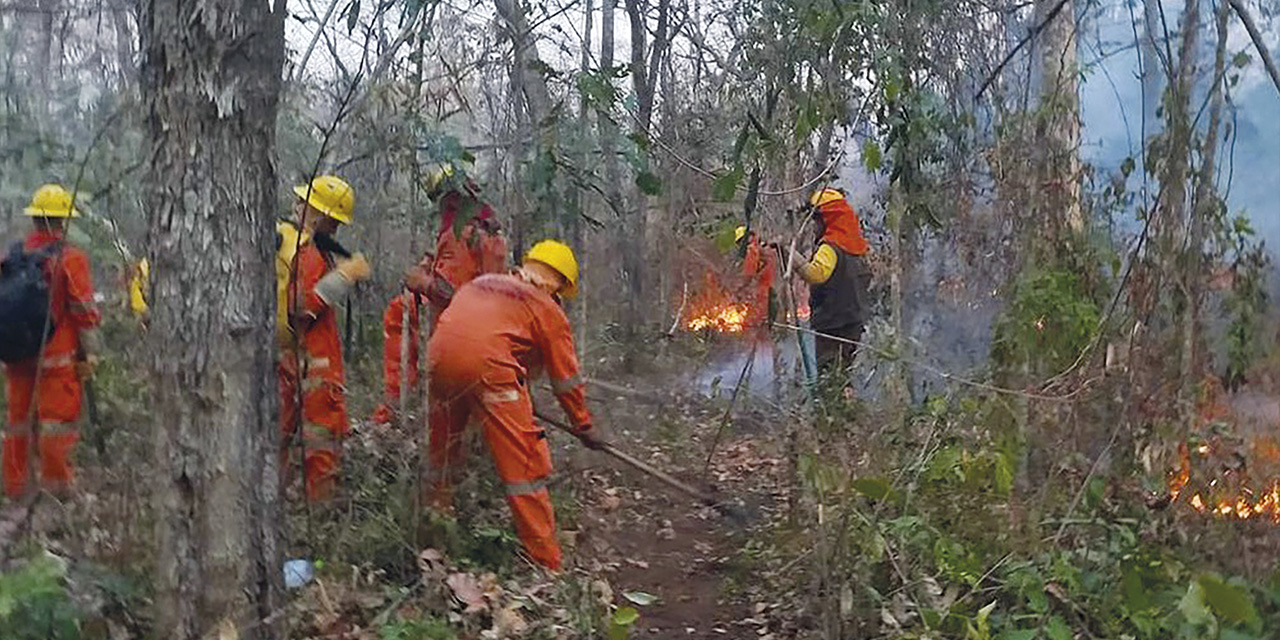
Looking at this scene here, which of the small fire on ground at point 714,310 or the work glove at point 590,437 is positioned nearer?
the work glove at point 590,437

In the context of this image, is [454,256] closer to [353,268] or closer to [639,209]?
[353,268]

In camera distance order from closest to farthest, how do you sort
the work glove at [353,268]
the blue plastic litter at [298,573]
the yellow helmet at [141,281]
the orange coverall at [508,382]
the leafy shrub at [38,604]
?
1. the leafy shrub at [38,604]
2. the yellow helmet at [141,281]
3. the blue plastic litter at [298,573]
4. the orange coverall at [508,382]
5. the work glove at [353,268]

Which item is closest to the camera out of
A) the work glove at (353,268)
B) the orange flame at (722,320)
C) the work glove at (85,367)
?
the work glove at (353,268)

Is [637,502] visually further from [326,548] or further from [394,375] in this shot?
[326,548]

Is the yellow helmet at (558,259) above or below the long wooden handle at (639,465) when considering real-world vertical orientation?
above

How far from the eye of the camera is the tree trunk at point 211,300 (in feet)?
11.4

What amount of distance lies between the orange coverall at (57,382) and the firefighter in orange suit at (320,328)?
1.03 metres

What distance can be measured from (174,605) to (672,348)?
8.04 meters

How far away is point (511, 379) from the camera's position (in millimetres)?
5113

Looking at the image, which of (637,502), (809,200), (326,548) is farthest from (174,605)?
(809,200)

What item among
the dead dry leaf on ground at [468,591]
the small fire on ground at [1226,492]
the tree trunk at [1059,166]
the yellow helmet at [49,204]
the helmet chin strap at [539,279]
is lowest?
the dead dry leaf on ground at [468,591]

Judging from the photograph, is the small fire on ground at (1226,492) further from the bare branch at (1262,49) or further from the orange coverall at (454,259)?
the orange coverall at (454,259)

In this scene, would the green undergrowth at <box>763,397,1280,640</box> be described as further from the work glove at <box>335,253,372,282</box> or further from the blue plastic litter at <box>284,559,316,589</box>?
the work glove at <box>335,253,372,282</box>

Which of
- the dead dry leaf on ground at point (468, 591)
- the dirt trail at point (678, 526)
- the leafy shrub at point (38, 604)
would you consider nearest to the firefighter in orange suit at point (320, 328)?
the dead dry leaf on ground at point (468, 591)
